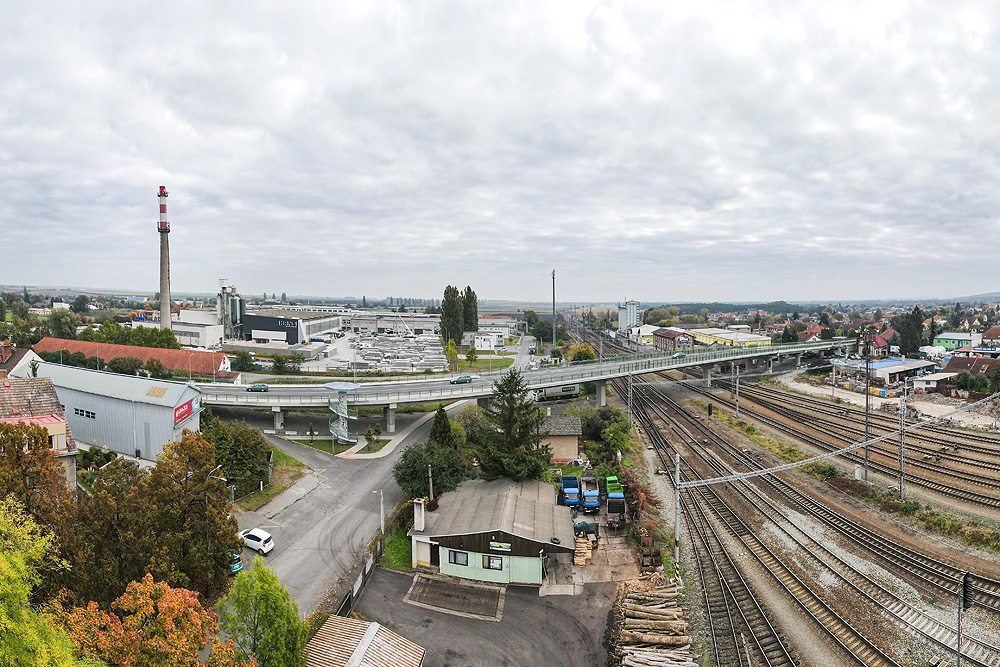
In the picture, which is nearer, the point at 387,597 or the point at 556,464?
the point at 387,597

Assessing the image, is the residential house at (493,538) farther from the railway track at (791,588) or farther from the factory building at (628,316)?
the factory building at (628,316)

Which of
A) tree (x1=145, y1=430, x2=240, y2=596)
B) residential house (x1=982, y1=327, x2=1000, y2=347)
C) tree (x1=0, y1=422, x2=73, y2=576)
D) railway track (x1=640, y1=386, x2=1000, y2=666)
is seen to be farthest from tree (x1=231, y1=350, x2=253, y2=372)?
residential house (x1=982, y1=327, x2=1000, y2=347)

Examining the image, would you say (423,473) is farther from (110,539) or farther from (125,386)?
(125,386)

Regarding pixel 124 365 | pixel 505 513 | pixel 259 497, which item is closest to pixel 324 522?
pixel 259 497

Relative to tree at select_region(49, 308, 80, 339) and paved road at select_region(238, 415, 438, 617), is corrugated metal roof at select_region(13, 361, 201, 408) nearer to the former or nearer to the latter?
paved road at select_region(238, 415, 438, 617)

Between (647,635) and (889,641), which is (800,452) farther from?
(647,635)

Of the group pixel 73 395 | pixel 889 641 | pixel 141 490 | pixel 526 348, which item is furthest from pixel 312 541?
pixel 526 348
